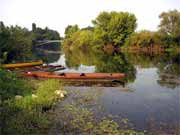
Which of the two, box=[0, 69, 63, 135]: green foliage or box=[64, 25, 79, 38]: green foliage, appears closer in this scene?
box=[0, 69, 63, 135]: green foliage

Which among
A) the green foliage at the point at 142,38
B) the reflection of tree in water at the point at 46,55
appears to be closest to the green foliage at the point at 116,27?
the green foliage at the point at 142,38

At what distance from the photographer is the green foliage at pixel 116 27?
58.1 metres

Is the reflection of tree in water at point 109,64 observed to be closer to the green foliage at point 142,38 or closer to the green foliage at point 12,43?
the green foliage at point 12,43

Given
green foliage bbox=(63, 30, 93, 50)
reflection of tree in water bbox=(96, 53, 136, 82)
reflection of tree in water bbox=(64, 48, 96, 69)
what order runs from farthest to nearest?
green foliage bbox=(63, 30, 93, 50) < reflection of tree in water bbox=(64, 48, 96, 69) < reflection of tree in water bbox=(96, 53, 136, 82)

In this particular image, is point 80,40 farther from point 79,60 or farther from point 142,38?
→ point 79,60

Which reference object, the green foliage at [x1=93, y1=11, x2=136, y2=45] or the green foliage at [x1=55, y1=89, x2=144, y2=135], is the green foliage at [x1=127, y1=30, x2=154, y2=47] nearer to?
the green foliage at [x1=93, y1=11, x2=136, y2=45]

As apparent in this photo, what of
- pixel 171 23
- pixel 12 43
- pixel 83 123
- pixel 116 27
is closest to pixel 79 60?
pixel 12 43

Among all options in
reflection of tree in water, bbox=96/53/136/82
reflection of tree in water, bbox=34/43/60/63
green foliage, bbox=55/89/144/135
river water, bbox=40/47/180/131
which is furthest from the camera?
reflection of tree in water, bbox=34/43/60/63

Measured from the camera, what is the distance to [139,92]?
50.0 ft

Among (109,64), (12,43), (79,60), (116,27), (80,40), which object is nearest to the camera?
(12,43)

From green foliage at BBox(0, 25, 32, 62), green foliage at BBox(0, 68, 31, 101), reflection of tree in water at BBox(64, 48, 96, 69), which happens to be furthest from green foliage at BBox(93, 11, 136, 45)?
green foliage at BBox(0, 68, 31, 101)

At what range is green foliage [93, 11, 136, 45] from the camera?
58.1m

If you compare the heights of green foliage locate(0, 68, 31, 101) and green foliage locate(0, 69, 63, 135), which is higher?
green foliage locate(0, 68, 31, 101)

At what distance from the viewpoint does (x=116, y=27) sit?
192ft
